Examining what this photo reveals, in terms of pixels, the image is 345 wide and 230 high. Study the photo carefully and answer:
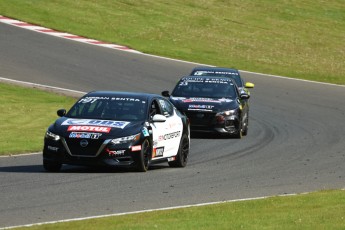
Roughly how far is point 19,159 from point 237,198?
18.1 feet

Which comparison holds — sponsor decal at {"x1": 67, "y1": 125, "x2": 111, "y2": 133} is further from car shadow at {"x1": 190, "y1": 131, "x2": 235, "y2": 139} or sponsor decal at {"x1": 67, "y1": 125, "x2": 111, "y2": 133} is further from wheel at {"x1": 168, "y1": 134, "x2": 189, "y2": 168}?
car shadow at {"x1": 190, "y1": 131, "x2": 235, "y2": 139}

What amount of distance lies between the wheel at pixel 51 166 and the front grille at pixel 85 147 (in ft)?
1.07

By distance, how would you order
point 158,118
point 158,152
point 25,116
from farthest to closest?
1. point 25,116
2. point 158,152
3. point 158,118

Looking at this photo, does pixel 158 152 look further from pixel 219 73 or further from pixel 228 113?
pixel 219 73

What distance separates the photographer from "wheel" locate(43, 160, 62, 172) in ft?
52.3

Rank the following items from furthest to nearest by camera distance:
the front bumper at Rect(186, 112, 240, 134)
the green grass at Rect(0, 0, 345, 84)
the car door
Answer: the green grass at Rect(0, 0, 345, 84) < the front bumper at Rect(186, 112, 240, 134) < the car door

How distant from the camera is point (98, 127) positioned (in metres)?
16.1

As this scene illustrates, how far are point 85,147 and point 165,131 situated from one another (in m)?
1.87

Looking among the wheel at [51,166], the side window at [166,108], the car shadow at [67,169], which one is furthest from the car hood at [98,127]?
the side window at [166,108]

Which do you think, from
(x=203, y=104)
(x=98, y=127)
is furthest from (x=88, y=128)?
(x=203, y=104)

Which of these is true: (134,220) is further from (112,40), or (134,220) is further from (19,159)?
(112,40)

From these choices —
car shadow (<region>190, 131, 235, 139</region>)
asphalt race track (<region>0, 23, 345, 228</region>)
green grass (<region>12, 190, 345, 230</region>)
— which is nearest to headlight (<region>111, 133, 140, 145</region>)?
asphalt race track (<region>0, 23, 345, 228</region>)

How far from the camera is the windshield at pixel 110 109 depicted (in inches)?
664

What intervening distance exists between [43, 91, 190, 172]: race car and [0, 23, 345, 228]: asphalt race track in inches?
A: 9.4
